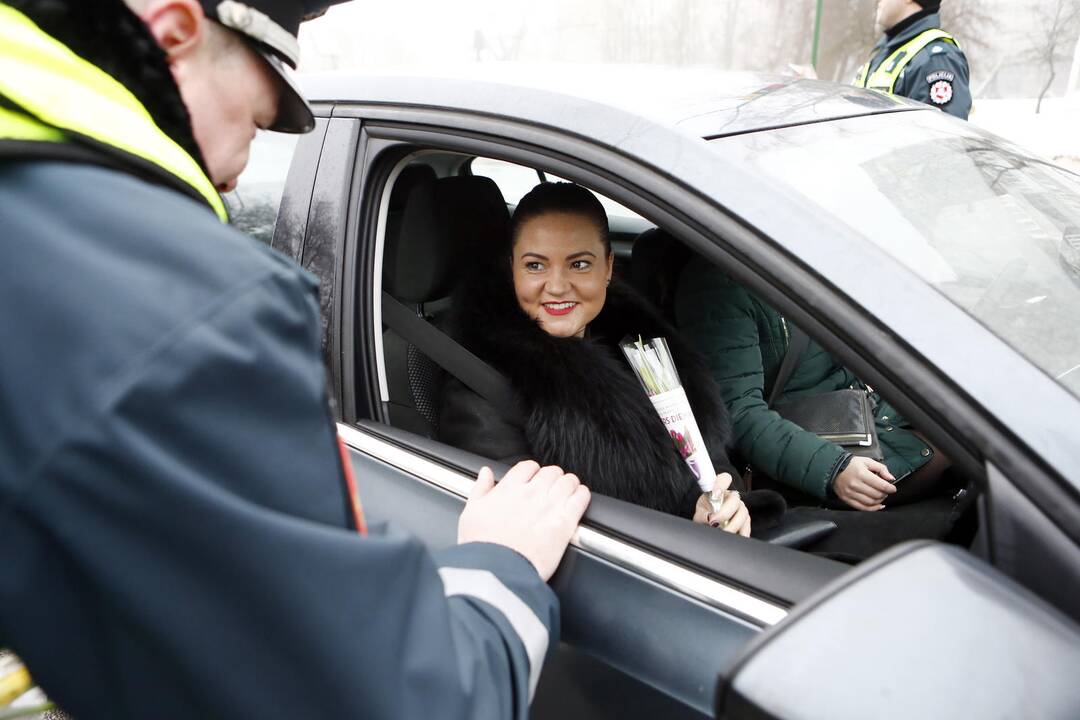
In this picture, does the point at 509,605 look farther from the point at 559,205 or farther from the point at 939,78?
the point at 939,78

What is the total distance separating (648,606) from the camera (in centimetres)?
103

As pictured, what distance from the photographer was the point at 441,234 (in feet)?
6.20

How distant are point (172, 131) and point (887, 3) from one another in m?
3.85

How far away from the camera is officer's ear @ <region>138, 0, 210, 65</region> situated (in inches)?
25.4

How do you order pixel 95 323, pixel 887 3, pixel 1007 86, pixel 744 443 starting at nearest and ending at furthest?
1. pixel 95 323
2. pixel 744 443
3. pixel 887 3
4. pixel 1007 86

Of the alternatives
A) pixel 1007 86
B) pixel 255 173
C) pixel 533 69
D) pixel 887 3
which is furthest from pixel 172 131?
pixel 1007 86

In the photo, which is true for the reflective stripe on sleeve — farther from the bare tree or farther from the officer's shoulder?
the bare tree

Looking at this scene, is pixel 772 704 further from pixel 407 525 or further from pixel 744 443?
pixel 744 443

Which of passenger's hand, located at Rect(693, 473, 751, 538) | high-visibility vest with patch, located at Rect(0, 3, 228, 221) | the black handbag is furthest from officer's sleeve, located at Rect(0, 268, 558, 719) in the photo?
the black handbag

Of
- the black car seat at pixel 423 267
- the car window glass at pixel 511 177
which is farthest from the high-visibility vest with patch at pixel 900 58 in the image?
the black car seat at pixel 423 267

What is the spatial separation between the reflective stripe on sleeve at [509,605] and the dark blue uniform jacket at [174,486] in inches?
6.8

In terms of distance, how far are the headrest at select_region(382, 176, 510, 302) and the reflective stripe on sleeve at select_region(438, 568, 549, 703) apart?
1.04 meters

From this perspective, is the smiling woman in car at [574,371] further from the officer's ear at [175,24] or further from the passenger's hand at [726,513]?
the officer's ear at [175,24]

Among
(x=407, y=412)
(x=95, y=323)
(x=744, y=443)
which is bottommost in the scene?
(x=744, y=443)
